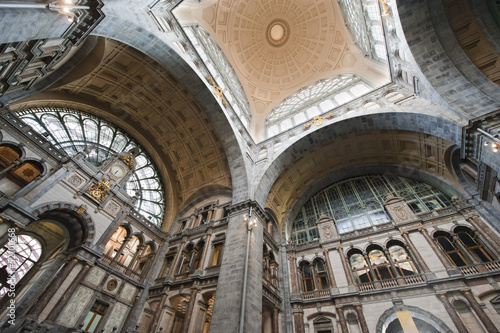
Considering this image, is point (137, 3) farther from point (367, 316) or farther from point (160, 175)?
point (367, 316)

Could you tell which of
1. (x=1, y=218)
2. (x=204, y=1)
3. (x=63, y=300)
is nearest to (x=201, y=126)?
(x=204, y=1)

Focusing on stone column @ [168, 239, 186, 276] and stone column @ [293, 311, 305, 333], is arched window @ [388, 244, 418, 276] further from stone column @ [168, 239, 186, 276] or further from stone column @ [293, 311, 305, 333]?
stone column @ [168, 239, 186, 276]

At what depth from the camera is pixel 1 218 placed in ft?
28.6

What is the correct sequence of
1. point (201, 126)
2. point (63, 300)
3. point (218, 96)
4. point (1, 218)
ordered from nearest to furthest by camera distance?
point (1, 218) → point (63, 300) → point (218, 96) → point (201, 126)

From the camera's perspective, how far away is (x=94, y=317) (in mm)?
10695

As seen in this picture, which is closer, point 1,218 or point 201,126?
point 1,218

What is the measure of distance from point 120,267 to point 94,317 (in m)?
2.68

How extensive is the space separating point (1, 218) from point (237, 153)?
1212 centimetres

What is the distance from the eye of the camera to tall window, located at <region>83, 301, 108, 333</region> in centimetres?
1030

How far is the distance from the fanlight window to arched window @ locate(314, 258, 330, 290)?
1.98 meters

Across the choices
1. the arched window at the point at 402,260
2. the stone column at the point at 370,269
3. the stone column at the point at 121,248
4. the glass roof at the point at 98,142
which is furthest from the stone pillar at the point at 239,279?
the glass roof at the point at 98,142

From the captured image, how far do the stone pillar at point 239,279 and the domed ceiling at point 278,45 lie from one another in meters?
10.4

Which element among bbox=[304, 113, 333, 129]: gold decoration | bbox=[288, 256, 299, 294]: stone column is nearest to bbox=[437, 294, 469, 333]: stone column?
bbox=[288, 256, 299, 294]: stone column

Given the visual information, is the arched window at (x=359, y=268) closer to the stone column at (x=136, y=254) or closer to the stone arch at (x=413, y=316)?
the stone arch at (x=413, y=316)
